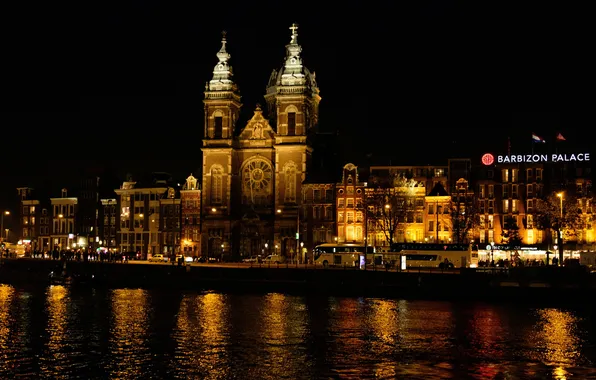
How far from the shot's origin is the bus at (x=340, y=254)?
10950cm

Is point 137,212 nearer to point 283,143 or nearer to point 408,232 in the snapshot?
point 283,143

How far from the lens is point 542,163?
12100 centimetres

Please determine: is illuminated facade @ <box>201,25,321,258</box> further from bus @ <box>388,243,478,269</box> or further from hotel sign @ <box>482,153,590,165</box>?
hotel sign @ <box>482,153,590,165</box>

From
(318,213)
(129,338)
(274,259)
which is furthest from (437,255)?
(129,338)

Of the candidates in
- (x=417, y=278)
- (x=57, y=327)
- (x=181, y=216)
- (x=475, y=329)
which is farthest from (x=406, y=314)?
(x=181, y=216)

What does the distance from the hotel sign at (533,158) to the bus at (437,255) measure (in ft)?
65.3

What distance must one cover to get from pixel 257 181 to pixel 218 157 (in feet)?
22.4

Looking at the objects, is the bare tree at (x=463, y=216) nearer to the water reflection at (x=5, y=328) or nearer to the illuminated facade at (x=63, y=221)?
the water reflection at (x=5, y=328)

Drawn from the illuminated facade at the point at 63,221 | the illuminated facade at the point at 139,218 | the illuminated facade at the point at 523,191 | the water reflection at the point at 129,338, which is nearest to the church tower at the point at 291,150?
the illuminated facade at the point at 523,191

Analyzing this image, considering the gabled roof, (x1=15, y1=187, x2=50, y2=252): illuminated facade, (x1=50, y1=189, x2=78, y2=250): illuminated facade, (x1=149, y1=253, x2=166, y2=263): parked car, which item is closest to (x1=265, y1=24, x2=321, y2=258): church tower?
(x1=149, y1=253, x2=166, y2=263): parked car

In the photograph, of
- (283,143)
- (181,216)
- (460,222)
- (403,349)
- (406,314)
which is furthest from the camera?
(181,216)

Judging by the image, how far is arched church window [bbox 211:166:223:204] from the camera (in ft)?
427

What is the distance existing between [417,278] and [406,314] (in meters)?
15.8

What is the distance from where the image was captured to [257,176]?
13175cm
